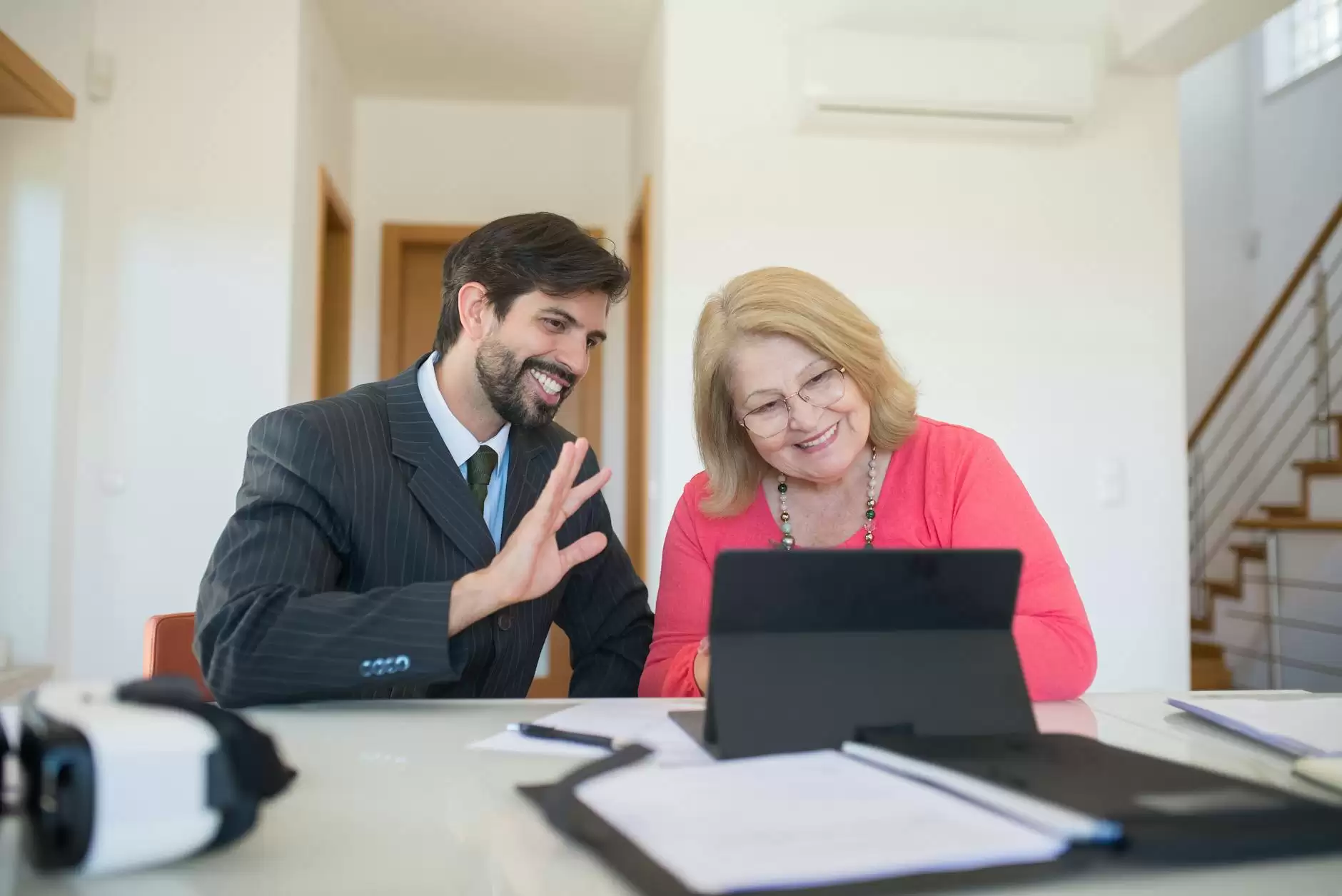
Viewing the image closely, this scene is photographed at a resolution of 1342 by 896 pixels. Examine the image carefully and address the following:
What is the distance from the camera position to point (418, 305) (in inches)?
Result: 206

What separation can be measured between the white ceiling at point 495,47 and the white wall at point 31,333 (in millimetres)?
1200

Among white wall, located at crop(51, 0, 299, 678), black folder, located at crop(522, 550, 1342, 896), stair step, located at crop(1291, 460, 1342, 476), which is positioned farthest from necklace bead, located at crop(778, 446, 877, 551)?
stair step, located at crop(1291, 460, 1342, 476)

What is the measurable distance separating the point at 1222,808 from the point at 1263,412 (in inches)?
285

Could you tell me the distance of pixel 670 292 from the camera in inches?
140

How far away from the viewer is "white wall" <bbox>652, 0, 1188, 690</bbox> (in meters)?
3.59

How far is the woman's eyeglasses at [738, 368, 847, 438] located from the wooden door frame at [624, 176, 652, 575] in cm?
238

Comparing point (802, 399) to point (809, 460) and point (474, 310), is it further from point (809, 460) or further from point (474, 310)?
point (474, 310)

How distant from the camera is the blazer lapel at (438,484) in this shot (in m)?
1.46

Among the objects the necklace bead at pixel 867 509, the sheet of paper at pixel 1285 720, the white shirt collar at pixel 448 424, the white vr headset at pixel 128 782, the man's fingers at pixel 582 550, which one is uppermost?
the white shirt collar at pixel 448 424

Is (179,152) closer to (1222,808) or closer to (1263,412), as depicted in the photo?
(1222,808)

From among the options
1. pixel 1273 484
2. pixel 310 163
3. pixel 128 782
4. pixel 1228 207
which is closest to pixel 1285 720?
pixel 128 782

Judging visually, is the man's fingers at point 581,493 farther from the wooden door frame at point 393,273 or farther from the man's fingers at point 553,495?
the wooden door frame at point 393,273

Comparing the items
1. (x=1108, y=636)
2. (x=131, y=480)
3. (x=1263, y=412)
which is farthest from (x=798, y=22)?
(x=1263, y=412)

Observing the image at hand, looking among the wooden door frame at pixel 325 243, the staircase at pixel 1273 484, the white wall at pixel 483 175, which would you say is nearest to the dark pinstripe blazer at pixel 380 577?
the wooden door frame at pixel 325 243
